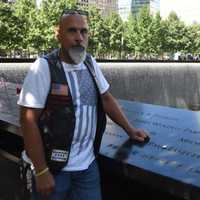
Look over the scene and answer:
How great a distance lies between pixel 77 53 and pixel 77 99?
22 centimetres

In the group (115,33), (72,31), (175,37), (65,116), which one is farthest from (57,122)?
(175,37)

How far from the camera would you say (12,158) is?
3809mm

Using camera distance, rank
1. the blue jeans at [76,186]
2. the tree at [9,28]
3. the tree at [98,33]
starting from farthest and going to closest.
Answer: the tree at [98,33], the tree at [9,28], the blue jeans at [76,186]

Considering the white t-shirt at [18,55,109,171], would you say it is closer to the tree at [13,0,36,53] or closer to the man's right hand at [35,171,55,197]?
the man's right hand at [35,171,55,197]

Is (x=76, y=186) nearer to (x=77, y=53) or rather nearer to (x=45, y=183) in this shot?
(x=45, y=183)

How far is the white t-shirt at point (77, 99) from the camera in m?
2.24

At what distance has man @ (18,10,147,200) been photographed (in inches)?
88.2

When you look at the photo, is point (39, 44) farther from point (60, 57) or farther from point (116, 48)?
point (60, 57)

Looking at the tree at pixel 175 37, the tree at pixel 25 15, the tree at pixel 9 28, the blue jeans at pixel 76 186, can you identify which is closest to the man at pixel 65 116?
the blue jeans at pixel 76 186

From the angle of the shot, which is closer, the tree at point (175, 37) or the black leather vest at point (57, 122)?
the black leather vest at point (57, 122)

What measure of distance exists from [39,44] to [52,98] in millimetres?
34471

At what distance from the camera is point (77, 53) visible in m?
2.33

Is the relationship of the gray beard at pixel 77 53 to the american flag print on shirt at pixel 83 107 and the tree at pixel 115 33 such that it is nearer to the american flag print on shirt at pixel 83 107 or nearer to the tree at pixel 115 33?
the american flag print on shirt at pixel 83 107

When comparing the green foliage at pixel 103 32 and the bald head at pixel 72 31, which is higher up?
the bald head at pixel 72 31
